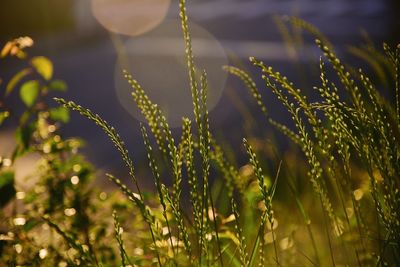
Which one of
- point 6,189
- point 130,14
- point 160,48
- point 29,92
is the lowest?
point 130,14

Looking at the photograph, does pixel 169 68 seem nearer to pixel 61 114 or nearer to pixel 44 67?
pixel 44 67

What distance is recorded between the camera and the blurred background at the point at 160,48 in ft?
22.0

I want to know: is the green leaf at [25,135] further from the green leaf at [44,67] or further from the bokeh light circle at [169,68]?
the bokeh light circle at [169,68]

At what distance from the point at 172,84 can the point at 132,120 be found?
6.31ft

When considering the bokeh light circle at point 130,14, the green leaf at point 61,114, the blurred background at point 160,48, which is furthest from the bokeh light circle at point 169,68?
the green leaf at point 61,114

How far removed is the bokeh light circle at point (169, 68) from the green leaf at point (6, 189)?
181 inches

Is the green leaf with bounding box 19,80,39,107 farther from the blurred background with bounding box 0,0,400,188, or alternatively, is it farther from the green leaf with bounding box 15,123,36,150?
the blurred background with bounding box 0,0,400,188

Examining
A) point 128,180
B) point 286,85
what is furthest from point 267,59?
point 286,85

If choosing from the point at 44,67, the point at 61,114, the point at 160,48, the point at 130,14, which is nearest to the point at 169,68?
the point at 160,48

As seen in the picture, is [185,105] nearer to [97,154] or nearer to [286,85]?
[97,154]

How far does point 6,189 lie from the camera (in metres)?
1.55

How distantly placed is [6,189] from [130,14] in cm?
1612

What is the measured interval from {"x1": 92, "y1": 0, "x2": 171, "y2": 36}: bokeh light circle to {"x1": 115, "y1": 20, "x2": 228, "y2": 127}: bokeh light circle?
106 cm

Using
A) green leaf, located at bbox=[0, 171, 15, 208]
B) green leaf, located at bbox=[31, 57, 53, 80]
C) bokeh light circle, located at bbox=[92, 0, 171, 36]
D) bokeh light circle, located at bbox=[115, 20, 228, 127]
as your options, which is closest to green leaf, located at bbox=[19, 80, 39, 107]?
green leaf, located at bbox=[31, 57, 53, 80]
